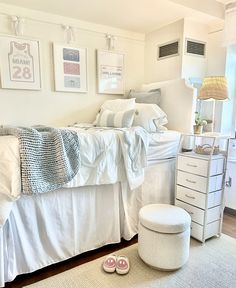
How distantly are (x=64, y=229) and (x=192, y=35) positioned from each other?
2.47m

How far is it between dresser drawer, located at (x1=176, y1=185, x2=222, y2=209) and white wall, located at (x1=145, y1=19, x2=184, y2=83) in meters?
1.43

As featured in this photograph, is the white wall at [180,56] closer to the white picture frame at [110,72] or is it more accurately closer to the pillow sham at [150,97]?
the pillow sham at [150,97]

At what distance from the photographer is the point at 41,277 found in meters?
1.53

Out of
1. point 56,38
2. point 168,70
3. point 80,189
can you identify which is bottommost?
point 80,189

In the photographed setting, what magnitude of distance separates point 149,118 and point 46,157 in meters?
1.17

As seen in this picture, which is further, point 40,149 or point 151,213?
point 151,213

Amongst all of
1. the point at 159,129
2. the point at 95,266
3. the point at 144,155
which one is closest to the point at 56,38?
the point at 159,129

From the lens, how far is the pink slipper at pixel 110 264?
1558mm

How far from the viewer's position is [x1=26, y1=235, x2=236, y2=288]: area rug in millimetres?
1447

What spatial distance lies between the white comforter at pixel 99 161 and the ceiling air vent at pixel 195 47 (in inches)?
54.0

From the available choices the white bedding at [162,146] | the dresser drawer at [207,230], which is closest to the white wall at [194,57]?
the white bedding at [162,146]

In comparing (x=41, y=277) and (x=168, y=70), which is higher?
(x=168, y=70)

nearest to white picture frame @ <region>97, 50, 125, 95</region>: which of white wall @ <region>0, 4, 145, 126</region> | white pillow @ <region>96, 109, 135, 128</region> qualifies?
white wall @ <region>0, 4, 145, 126</region>

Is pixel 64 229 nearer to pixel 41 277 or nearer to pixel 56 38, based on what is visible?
pixel 41 277
